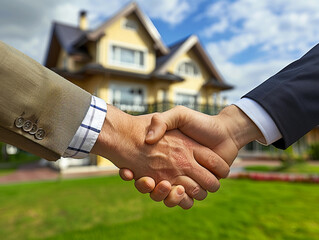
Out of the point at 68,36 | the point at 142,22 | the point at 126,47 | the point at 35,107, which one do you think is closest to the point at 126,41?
the point at 126,47

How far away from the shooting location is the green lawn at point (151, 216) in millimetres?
4598

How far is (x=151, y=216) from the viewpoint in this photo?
549 cm

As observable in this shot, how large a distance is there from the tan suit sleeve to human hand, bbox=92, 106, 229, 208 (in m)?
0.30

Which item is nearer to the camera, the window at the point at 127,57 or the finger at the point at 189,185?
the finger at the point at 189,185

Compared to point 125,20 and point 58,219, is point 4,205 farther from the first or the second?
point 125,20

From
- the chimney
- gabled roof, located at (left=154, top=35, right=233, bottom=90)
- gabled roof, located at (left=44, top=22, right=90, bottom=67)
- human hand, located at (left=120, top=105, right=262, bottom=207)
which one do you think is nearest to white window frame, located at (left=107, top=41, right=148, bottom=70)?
gabled roof, located at (left=154, top=35, right=233, bottom=90)

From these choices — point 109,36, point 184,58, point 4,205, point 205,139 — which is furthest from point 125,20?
point 205,139

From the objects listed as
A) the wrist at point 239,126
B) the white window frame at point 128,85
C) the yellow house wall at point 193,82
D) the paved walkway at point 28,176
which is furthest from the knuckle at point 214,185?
the yellow house wall at point 193,82

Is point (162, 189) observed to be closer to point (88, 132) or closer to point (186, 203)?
point (186, 203)

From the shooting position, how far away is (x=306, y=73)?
215cm

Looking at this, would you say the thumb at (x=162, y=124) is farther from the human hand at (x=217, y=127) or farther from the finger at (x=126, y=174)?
the finger at (x=126, y=174)

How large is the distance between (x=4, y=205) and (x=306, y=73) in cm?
719

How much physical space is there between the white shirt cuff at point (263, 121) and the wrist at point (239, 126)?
3.2 inches

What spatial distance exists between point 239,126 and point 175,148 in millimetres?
547
